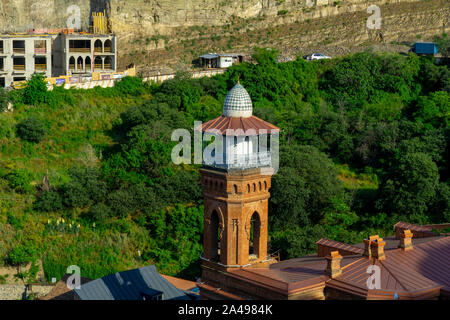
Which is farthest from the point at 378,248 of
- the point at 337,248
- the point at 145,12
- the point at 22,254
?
the point at 145,12

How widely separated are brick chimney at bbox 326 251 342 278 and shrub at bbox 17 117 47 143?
32.1 metres

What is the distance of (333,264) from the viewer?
28.1 metres

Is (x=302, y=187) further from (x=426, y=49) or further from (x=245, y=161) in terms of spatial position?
(x=426, y=49)

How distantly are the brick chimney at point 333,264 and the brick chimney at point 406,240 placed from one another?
124 inches

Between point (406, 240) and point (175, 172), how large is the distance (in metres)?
25.9

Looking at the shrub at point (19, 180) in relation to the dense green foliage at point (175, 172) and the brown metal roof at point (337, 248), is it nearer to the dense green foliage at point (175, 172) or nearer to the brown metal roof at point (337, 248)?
the dense green foliage at point (175, 172)

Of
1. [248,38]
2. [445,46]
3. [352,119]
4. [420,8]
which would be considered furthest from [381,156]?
[420,8]

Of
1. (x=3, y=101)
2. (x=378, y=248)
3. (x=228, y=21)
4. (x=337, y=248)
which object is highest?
(x=228, y=21)

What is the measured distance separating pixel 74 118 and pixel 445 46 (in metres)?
33.9

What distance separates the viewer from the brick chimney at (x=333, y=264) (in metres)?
28.0

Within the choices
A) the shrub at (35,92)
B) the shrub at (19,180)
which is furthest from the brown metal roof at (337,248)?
the shrub at (35,92)

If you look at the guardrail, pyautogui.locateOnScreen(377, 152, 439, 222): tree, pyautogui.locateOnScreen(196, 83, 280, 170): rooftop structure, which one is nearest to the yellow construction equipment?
the guardrail

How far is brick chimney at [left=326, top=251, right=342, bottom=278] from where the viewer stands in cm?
2800
